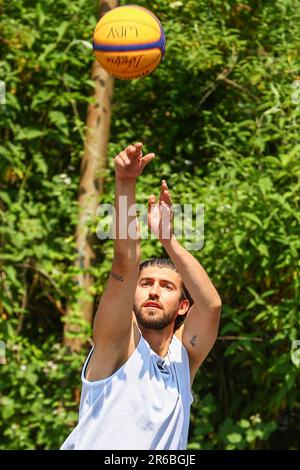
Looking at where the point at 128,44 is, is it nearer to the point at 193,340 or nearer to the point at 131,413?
the point at 193,340

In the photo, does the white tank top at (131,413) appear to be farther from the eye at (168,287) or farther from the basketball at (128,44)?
the basketball at (128,44)

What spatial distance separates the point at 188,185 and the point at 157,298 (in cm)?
318

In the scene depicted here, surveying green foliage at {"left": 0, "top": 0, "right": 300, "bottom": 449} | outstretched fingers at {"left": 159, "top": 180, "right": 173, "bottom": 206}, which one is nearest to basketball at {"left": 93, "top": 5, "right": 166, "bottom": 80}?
outstretched fingers at {"left": 159, "top": 180, "right": 173, "bottom": 206}

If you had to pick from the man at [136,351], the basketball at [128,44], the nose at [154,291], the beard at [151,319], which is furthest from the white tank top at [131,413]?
the basketball at [128,44]

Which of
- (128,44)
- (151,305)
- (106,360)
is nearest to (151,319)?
(151,305)

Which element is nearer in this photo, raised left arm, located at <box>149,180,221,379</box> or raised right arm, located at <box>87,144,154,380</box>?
raised right arm, located at <box>87,144,154,380</box>

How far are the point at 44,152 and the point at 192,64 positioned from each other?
4.26ft

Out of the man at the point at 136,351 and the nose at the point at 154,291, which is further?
the nose at the point at 154,291

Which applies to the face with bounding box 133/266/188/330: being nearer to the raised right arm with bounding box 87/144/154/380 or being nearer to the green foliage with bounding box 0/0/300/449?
the raised right arm with bounding box 87/144/154/380

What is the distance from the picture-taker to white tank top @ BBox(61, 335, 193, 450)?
325 cm

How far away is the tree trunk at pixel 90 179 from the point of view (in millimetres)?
6598

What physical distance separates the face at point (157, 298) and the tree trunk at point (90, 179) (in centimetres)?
285

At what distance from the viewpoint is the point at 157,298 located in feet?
11.8

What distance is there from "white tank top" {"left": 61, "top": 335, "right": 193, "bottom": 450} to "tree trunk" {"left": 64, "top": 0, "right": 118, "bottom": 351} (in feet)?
10.3
